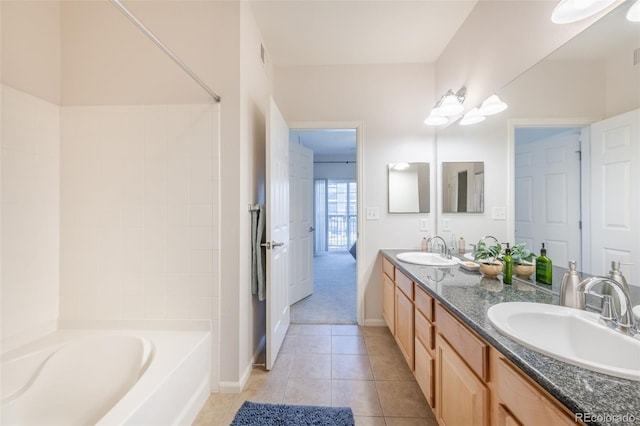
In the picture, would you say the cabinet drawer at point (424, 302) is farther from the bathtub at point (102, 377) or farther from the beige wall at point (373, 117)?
the bathtub at point (102, 377)

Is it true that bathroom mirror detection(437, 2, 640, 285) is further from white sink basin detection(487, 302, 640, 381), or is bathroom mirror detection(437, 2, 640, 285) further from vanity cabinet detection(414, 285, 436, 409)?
vanity cabinet detection(414, 285, 436, 409)

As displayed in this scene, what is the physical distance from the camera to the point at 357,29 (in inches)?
82.9

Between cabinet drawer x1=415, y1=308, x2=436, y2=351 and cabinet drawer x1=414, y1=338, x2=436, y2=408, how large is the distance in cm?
4

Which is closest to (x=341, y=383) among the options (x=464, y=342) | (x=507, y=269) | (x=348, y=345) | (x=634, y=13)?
(x=348, y=345)

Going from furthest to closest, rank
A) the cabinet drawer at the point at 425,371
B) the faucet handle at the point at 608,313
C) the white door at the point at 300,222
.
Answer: the white door at the point at 300,222
the cabinet drawer at the point at 425,371
the faucet handle at the point at 608,313

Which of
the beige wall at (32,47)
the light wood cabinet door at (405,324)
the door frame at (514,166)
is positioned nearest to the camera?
the door frame at (514,166)

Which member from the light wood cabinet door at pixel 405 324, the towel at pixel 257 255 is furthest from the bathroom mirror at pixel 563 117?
the towel at pixel 257 255

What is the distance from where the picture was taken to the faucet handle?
0.81 m

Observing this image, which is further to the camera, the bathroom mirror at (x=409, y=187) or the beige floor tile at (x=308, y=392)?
the bathroom mirror at (x=409, y=187)

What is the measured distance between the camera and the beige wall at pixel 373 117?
2609 mm

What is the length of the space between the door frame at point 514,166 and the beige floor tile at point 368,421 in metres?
1.32

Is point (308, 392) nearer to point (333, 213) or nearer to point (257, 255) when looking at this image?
point (257, 255)

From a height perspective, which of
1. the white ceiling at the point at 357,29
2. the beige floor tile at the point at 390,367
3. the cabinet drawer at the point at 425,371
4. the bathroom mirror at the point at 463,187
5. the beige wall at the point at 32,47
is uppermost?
the white ceiling at the point at 357,29

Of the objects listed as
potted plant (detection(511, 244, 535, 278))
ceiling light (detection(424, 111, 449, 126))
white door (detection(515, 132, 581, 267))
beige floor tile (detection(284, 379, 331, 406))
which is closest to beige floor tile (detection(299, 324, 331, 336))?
beige floor tile (detection(284, 379, 331, 406))
